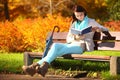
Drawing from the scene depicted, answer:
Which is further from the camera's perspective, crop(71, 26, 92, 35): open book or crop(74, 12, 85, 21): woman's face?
crop(74, 12, 85, 21): woman's face

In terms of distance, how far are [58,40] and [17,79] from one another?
6.68ft

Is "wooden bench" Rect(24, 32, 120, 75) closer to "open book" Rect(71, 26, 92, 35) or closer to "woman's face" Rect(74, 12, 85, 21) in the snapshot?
"open book" Rect(71, 26, 92, 35)

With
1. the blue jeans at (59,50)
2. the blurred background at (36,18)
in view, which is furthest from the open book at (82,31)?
the blurred background at (36,18)

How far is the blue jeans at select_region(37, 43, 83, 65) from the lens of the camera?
8789 millimetres

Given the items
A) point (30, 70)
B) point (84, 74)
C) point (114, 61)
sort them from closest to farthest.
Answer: point (30, 70)
point (114, 61)
point (84, 74)

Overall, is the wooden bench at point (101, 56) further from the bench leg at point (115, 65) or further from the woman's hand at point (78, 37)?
the woman's hand at point (78, 37)

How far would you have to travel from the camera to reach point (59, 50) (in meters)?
9.25

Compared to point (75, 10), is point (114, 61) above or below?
below

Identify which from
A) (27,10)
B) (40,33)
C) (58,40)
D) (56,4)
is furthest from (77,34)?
(27,10)

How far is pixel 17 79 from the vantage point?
9.38 meters

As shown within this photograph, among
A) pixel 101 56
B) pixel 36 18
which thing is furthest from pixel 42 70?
pixel 36 18

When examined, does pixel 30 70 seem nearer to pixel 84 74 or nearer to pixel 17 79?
pixel 17 79

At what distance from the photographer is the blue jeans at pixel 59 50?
879 cm

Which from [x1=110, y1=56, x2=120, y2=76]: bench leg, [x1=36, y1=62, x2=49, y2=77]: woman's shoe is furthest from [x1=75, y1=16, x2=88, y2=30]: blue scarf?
[x1=36, y1=62, x2=49, y2=77]: woman's shoe
